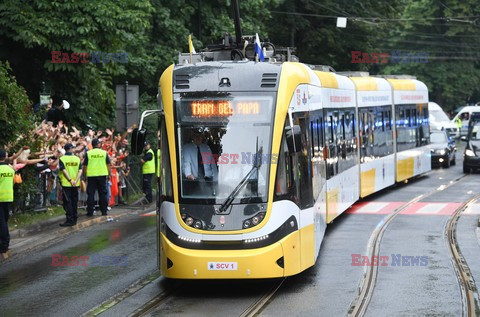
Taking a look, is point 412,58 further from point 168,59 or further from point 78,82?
point 78,82

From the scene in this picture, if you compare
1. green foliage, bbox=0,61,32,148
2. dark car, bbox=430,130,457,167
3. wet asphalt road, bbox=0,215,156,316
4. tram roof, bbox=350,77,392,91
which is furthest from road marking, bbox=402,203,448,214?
dark car, bbox=430,130,457,167

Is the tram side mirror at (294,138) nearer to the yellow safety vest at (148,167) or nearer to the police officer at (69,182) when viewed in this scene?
the police officer at (69,182)

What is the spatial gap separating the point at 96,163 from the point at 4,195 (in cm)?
587

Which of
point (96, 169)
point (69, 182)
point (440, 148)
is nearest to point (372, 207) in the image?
point (96, 169)

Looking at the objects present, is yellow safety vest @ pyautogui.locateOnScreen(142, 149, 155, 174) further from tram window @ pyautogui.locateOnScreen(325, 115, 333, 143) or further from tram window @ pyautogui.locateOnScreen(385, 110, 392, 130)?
tram window @ pyautogui.locateOnScreen(325, 115, 333, 143)

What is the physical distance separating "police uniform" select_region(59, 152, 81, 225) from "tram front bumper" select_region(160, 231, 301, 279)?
8682 mm

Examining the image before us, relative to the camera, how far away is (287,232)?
14070 millimetres

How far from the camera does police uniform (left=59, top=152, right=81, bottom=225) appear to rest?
2217 centimetres

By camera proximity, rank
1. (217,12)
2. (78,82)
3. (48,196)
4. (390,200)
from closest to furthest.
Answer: (48,196)
(390,200)
(78,82)
(217,12)

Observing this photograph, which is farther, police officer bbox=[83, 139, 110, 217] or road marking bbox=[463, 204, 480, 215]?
road marking bbox=[463, 204, 480, 215]

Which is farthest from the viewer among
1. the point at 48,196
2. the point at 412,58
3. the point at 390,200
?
the point at 412,58

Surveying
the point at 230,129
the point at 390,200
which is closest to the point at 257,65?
the point at 230,129

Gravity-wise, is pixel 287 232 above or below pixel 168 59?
below

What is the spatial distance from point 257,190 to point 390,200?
15078mm
